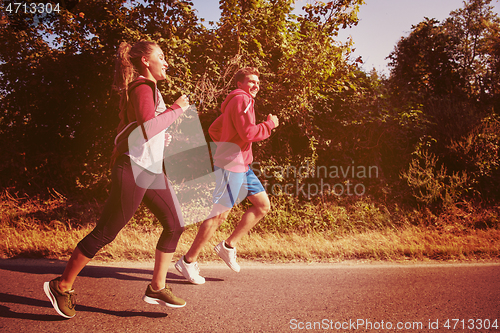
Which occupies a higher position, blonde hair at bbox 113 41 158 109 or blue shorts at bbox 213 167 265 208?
blonde hair at bbox 113 41 158 109

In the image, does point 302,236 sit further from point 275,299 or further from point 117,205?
point 117,205

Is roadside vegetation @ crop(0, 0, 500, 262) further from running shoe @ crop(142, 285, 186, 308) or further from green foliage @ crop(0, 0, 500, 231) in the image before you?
running shoe @ crop(142, 285, 186, 308)

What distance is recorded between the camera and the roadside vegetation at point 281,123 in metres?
5.71

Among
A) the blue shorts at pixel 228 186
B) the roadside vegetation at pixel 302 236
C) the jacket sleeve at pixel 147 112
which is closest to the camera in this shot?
the jacket sleeve at pixel 147 112

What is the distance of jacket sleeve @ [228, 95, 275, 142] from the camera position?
3109 mm

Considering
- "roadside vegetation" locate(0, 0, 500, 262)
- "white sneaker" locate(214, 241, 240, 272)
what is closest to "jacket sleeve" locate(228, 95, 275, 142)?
"white sneaker" locate(214, 241, 240, 272)

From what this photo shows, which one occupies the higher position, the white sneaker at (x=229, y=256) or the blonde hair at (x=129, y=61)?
the blonde hair at (x=129, y=61)

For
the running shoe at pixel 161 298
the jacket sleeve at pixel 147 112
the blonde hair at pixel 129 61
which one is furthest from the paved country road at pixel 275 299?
the blonde hair at pixel 129 61

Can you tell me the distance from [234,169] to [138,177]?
1.06m

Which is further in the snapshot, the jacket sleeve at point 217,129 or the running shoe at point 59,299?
the jacket sleeve at point 217,129

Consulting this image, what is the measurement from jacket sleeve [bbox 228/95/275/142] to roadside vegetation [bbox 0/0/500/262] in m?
2.43

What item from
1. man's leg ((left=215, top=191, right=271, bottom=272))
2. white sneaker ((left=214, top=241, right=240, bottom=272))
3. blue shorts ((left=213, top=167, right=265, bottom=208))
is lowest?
white sneaker ((left=214, top=241, right=240, bottom=272))

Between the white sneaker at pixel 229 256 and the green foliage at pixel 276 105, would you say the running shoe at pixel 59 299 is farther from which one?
the green foliage at pixel 276 105

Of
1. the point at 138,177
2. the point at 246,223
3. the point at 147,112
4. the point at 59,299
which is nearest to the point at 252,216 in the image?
the point at 246,223
